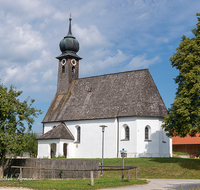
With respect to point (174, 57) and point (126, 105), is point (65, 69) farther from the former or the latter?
point (174, 57)

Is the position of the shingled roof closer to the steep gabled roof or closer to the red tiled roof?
the steep gabled roof

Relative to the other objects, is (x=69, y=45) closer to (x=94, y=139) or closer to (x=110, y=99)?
(x=110, y=99)

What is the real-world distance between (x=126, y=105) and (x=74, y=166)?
1889cm

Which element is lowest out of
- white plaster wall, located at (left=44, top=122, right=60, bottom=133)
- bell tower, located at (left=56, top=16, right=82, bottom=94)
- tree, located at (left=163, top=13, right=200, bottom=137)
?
white plaster wall, located at (left=44, top=122, right=60, bottom=133)

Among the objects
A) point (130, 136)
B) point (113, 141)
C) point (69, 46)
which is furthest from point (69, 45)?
point (130, 136)

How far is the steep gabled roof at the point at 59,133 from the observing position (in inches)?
1551

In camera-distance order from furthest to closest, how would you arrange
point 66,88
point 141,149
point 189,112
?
point 66,88 < point 141,149 < point 189,112

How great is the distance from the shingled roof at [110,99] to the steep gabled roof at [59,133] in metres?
1.50

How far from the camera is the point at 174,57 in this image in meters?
28.0

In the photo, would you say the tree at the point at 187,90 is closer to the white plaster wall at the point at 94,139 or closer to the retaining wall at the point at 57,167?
the retaining wall at the point at 57,167

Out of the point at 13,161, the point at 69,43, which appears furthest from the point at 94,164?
the point at 69,43

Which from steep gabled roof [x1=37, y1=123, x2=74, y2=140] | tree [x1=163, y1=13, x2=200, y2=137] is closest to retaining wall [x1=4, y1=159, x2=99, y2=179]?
tree [x1=163, y1=13, x2=200, y2=137]

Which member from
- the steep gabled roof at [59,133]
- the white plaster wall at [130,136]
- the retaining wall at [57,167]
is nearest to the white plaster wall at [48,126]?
the steep gabled roof at [59,133]

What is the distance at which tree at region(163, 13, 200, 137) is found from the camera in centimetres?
2486
